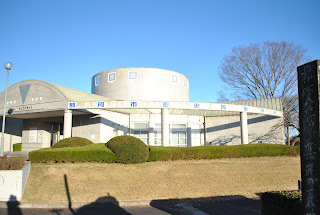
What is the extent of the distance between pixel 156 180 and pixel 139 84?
62.8ft

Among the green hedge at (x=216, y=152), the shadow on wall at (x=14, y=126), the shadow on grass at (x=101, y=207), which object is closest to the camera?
the shadow on grass at (x=101, y=207)

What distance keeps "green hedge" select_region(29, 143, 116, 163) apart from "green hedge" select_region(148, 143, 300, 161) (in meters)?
2.51

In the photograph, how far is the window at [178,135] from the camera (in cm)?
2712

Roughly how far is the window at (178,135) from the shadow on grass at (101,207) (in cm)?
1702

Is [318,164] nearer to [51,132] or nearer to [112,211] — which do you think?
[112,211]

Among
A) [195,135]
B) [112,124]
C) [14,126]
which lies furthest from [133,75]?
[14,126]

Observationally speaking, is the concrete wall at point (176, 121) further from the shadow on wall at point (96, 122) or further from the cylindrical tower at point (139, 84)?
the cylindrical tower at point (139, 84)

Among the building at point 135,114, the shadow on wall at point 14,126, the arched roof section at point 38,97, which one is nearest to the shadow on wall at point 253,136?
the building at point 135,114

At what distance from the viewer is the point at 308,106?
464 centimetres

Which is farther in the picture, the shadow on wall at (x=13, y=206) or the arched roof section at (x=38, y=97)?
the arched roof section at (x=38, y=97)

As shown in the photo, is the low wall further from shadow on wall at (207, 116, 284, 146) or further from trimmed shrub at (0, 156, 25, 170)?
shadow on wall at (207, 116, 284, 146)

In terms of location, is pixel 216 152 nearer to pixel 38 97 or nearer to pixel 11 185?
pixel 11 185

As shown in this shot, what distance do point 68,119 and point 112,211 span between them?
514 inches

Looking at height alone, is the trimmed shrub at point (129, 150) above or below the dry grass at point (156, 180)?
above
